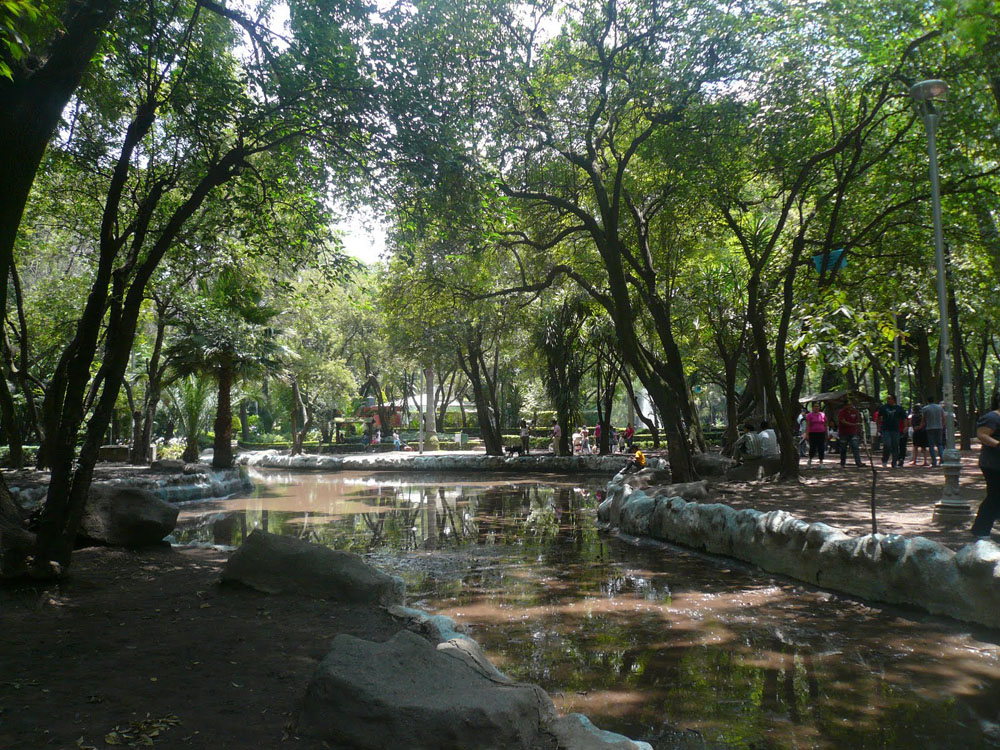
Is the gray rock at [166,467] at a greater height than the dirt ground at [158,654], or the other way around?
the gray rock at [166,467]

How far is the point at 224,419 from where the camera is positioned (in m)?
22.3

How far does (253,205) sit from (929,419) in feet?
53.2

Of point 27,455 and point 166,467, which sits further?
point 27,455

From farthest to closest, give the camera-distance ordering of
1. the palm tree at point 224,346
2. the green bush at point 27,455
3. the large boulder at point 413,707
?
1. the green bush at point 27,455
2. the palm tree at point 224,346
3. the large boulder at point 413,707

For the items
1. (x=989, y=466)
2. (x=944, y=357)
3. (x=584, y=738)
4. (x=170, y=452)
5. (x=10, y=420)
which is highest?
(x=944, y=357)

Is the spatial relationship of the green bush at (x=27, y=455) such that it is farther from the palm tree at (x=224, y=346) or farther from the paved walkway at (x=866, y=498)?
the paved walkway at (x=866, y=498)

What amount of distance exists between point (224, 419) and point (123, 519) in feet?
48.3

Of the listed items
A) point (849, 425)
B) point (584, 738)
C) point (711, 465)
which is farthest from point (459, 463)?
point (584, 738)

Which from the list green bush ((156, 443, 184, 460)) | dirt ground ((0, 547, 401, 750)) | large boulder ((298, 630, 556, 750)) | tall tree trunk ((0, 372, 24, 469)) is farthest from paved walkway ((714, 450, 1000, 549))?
green bush ((156, 443, 184, 460))

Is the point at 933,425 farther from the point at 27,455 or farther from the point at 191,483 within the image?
the point at 27,455

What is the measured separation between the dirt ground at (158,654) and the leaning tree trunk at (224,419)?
14.6 meters

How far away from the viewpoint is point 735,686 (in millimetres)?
4672

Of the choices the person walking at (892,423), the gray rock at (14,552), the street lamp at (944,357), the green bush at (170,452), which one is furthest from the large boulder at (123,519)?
the green bush at (170,452)

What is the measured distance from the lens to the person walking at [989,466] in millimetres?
6723
